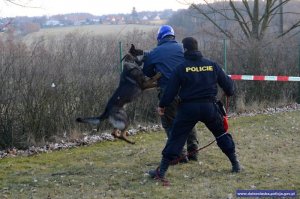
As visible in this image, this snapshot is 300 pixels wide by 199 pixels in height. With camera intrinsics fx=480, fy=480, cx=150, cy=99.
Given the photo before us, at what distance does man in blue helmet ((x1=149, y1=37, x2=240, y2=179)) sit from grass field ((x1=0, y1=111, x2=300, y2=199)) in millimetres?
591

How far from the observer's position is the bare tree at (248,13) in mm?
21531

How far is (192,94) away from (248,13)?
1652cm

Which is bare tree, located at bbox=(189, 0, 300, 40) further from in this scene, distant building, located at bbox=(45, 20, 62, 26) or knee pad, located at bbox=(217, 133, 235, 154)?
knee pad, located at bbox=(217, 133, 235, 154)

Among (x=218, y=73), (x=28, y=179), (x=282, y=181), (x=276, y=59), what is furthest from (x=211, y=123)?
(x=276, y=59)

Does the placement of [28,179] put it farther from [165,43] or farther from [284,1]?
[284,1]

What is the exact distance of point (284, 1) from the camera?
22031 mm

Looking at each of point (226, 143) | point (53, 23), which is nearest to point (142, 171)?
point (226, 143)

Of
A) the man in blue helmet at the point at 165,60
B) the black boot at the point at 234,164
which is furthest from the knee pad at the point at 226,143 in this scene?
the man in blue helmet at the point at 165,60

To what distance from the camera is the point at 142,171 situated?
7488mm

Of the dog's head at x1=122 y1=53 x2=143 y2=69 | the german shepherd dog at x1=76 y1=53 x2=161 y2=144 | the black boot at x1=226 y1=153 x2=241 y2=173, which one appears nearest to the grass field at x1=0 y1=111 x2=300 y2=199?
the black boot at x1=226 y1=153 x2=241 y2=173

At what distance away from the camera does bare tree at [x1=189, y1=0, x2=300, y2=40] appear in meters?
21.5

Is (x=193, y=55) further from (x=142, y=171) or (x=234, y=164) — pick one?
(x=142, y=171)

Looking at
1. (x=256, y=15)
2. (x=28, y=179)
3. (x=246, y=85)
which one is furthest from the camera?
(x=256, y=15)

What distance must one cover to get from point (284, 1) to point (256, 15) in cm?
165
